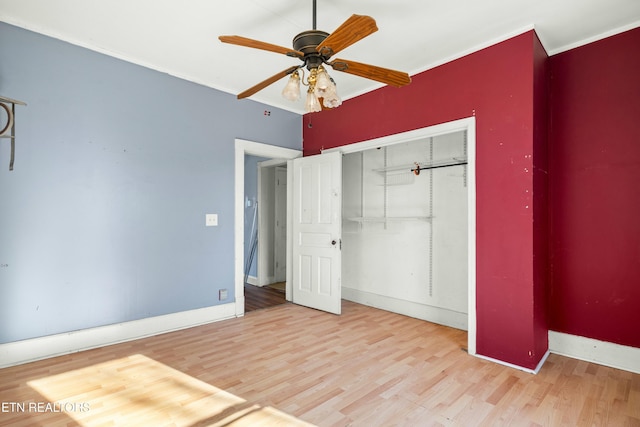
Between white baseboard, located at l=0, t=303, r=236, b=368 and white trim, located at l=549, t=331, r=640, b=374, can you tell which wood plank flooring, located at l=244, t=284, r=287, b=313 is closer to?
white baseboard, located at l=0, t=303, r=236, b=368

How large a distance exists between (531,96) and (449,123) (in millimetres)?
702

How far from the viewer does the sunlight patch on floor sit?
1.99 m

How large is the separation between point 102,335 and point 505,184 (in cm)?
395

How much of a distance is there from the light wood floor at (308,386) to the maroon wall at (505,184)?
12.4 inches

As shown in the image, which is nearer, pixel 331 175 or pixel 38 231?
pixel 38 231

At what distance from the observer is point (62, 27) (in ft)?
9.16

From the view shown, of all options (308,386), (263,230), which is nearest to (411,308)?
(308,386)

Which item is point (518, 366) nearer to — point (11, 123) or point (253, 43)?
point (253, 43)

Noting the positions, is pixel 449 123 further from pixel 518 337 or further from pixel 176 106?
pixel 176 106

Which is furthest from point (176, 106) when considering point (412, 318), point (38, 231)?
point (412, 318)

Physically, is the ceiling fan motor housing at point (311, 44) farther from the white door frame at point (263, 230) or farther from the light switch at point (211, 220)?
the white door frame at point (263, 230)

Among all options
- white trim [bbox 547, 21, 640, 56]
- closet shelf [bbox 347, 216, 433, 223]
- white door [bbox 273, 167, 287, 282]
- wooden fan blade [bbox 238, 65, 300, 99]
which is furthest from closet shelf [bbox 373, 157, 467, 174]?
wooden fan blade [bbox 238, 65, 300, 99]

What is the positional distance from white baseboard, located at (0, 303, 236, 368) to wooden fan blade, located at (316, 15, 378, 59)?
10.2ft

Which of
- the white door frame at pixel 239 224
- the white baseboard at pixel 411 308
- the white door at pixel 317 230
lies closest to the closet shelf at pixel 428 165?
the white door at pixel 317 230
